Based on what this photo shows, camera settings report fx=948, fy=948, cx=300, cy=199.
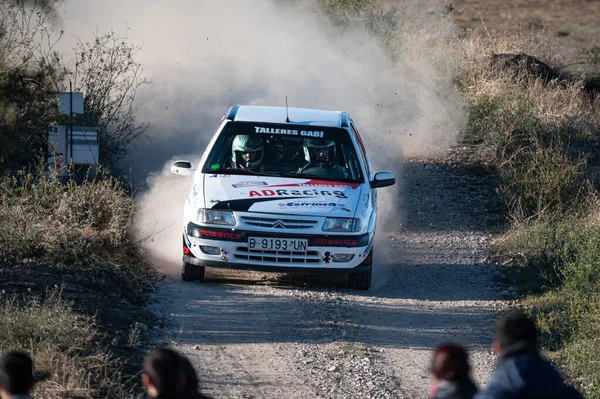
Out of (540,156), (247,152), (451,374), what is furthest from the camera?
(540,156)

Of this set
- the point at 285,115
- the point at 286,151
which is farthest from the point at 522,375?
the point at 285,115

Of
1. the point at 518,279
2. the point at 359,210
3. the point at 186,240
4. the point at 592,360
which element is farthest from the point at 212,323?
the point at 518,279

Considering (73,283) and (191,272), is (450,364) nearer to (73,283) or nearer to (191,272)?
(73,283)

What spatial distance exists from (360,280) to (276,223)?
1.13m

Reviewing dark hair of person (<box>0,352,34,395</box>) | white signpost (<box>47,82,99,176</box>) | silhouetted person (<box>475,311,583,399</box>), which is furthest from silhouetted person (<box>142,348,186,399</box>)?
white signpost (<box>47,82,99,176</box>)

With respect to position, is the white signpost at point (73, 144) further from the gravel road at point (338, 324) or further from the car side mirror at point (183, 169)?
the gravel road at point (338, 324)

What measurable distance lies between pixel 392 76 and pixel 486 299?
13822 millimetres

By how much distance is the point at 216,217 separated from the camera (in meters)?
9.39

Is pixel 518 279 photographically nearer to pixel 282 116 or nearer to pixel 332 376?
pixel 282 116

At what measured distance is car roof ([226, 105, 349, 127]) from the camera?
415 inches

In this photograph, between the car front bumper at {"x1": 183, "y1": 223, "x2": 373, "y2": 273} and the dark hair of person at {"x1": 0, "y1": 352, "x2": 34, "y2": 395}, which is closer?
the dark hair of person at {"x1": 0, "y1": 352, "x2": 34, "y2": 395}

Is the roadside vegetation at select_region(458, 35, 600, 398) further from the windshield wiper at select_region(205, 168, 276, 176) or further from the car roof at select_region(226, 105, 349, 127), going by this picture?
the windshield wiper at select_region(205, 168, 276, 176)

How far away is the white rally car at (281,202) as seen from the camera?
9.32m

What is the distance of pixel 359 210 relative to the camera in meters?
9.56
